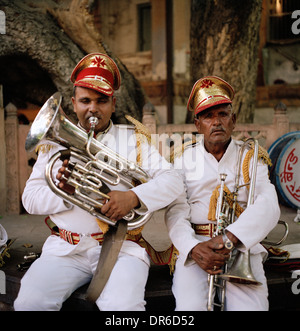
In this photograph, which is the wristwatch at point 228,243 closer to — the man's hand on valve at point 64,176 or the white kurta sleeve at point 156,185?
the white kurta sleeve at point 156,185

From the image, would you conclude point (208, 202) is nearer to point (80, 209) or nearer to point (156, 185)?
point (156, 185)

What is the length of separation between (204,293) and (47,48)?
17.7 ft

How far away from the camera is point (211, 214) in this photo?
9.19 feet

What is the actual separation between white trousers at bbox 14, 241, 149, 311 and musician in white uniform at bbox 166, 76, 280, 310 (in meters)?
0.32

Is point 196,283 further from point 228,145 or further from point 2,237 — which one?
point 2,237

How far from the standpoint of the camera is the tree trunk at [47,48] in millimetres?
6539

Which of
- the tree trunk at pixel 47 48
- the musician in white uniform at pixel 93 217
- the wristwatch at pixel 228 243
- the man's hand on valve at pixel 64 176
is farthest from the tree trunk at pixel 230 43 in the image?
the man's hand on valve at pixel 64 176

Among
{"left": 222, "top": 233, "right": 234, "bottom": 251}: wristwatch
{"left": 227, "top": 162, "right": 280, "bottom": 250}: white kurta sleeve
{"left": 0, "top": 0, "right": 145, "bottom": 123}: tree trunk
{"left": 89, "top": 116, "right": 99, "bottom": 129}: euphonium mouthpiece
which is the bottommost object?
{"left": 222, "top": 233, "right": 234, "bottom": 251}: wristwatch

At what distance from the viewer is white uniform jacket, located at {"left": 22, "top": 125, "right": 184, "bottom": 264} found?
2.60 meters

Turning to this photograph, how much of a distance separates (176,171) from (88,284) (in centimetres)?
104

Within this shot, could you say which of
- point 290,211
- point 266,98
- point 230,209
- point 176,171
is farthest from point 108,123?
point 266,98

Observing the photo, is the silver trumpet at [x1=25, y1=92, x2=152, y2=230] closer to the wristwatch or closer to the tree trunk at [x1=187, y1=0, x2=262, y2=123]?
the wristwatch

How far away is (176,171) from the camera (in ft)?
9.49

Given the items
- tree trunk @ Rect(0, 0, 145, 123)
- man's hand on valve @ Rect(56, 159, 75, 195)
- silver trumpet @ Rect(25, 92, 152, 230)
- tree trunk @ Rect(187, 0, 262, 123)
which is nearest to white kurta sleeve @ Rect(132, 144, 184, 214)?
silver trumpet @ Rect(25, 92, 152, 230)
